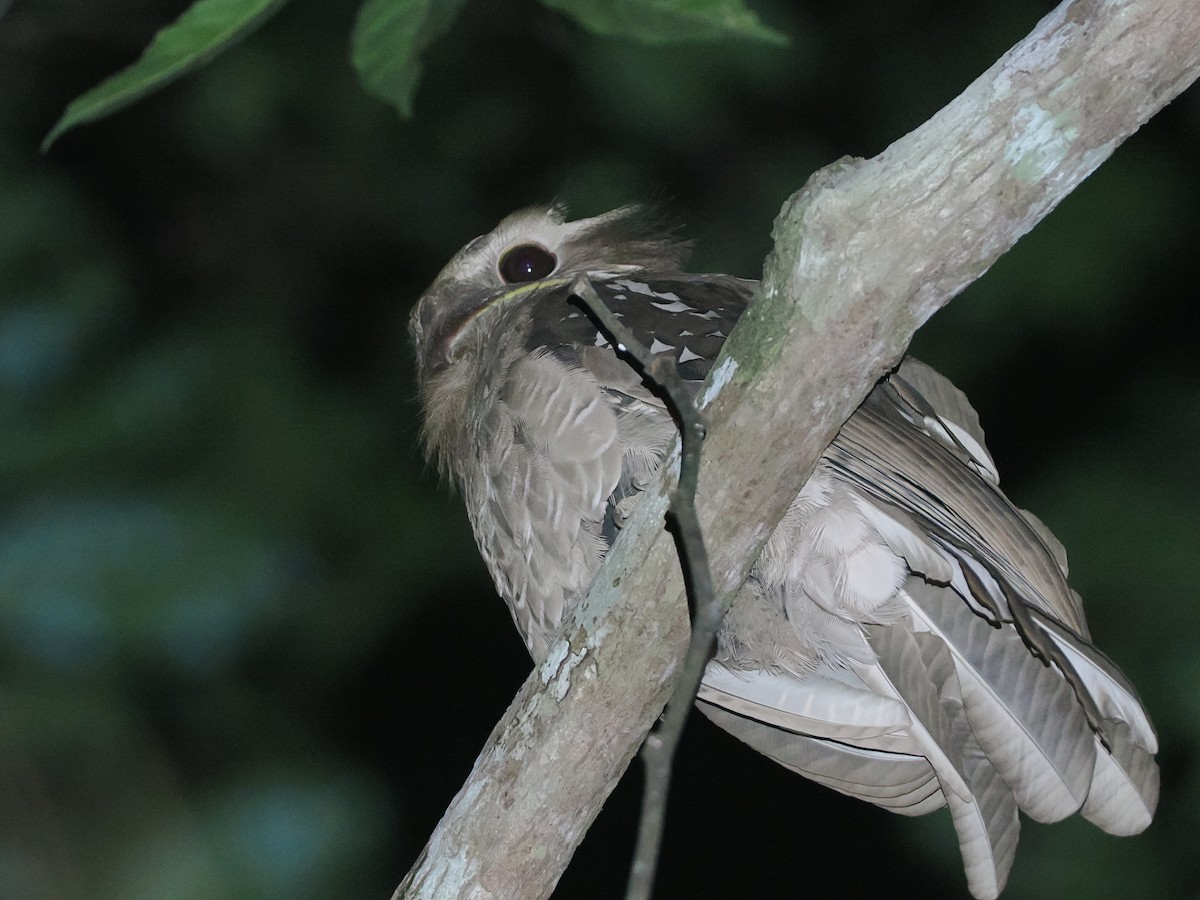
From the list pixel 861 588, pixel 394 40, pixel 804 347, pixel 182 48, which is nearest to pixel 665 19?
pixel 394 40

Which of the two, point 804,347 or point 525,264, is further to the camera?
point 525,264

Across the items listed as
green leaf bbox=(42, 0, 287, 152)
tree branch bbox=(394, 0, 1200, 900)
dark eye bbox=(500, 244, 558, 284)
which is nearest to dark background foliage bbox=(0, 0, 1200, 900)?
dark eye bbox=(500, 244, 558, 284)

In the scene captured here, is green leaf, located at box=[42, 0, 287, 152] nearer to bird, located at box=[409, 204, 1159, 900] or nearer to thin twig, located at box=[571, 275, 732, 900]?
thin twig, located at box=[571, 275, 732, 900]

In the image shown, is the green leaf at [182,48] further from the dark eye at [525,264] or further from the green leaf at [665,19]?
the dark eye at [525,264]

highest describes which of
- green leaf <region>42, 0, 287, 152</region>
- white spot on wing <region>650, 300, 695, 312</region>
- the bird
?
green leaf <region>42, 0, 287, 152</region>

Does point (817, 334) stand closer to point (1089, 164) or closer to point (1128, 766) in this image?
point (1089, 164)

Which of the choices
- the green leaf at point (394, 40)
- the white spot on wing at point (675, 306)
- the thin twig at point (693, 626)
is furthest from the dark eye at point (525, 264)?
the green leaf at point (394, 40)

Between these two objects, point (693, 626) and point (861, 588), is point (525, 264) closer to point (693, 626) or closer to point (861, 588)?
point (861, 588)
